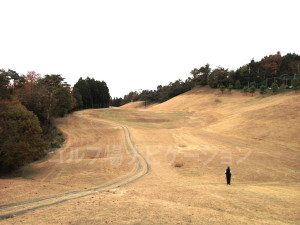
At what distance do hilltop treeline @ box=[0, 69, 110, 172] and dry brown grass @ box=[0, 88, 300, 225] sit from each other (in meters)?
2.70

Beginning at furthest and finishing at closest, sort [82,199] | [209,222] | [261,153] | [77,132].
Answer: [77,132]
[261,153]
[82,199]
[209,222]

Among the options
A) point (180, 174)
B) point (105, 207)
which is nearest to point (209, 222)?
point (105, 207)

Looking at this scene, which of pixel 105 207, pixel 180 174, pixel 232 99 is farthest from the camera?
pixel 232 99

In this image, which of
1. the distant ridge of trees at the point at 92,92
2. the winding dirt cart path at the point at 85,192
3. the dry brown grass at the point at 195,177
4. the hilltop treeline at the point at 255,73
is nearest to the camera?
the dry brown grass at the point at 195,177

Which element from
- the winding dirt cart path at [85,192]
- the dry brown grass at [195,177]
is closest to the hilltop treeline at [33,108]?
the dry brown grass at [195,177]

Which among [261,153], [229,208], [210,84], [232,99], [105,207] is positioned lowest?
[261,153]

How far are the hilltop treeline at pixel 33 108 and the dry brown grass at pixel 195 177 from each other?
270 centimetres

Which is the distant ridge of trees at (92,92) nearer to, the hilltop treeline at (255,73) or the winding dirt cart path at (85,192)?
the hilltop treeline at (255,73)

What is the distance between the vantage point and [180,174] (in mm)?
18391

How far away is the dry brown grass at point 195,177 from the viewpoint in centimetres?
765

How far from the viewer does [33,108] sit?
4228 centimetres

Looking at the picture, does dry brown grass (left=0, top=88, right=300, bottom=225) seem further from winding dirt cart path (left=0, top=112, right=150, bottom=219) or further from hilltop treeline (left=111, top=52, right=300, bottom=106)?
hilltop treeline (left=111, top=52, right=300, bottom=106)

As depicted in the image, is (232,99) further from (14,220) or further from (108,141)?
(14,220)

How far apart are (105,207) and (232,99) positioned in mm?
69959
